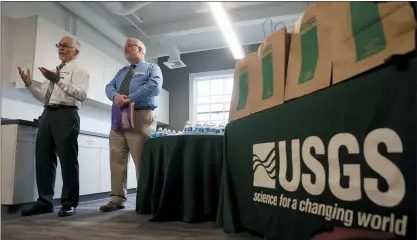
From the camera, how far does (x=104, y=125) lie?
457 cm

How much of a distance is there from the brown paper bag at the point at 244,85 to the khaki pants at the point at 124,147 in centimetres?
97

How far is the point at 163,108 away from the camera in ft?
18.2

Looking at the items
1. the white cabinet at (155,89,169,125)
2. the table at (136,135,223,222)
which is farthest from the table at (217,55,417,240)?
the white cabinet at (155,89,169,125)

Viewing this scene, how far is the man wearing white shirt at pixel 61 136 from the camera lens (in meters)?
2.20

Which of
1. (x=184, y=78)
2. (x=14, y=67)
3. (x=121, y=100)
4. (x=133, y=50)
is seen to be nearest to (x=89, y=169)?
(x=14, y=67)

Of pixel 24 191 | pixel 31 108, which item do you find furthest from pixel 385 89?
pixel 31 108

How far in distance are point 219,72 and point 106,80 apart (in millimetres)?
2321

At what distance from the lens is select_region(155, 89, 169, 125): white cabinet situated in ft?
17.7

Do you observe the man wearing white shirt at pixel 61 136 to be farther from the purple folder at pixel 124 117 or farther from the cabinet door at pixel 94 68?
the cabinet door at pixel 94 68

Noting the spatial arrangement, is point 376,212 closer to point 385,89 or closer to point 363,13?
point 385,89

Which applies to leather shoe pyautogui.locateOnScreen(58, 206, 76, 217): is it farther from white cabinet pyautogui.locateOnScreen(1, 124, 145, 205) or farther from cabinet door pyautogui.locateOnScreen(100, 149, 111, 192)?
cabinet door pyautogui.locateOnScreen(100, 149, 111, 192)

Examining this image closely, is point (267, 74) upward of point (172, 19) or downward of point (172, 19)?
downward

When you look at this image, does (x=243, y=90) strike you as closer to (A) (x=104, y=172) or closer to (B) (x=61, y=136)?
(B) (x=61, y=136)

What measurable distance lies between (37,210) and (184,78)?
13.2 ft
